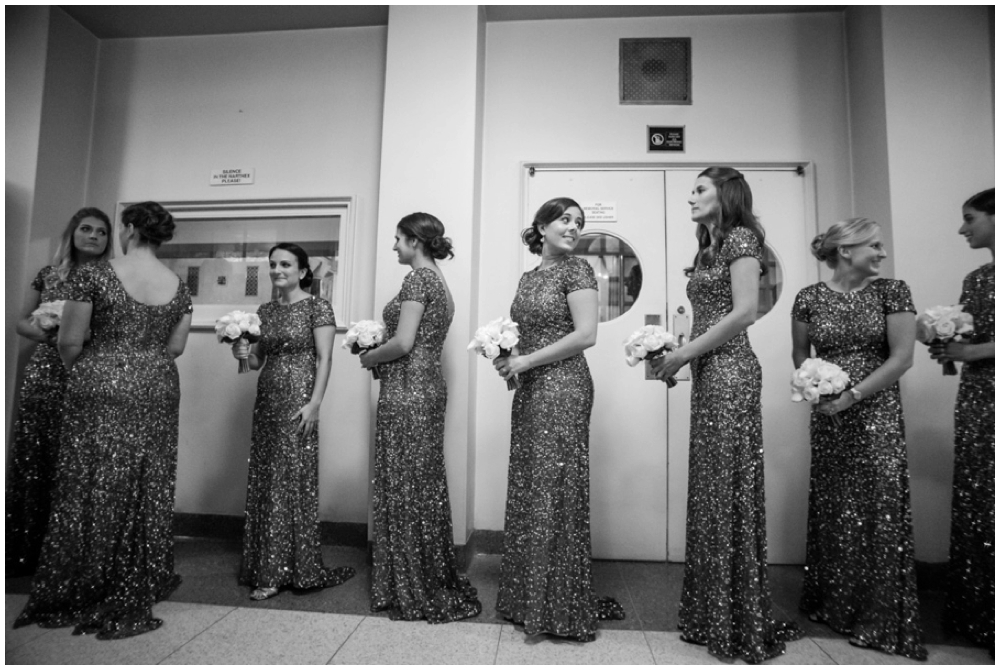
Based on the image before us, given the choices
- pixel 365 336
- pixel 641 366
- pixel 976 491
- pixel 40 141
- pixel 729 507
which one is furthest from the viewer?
pixel 40 141

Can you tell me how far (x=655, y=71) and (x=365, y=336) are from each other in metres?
2.65

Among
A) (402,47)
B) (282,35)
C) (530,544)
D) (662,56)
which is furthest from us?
(282,35)

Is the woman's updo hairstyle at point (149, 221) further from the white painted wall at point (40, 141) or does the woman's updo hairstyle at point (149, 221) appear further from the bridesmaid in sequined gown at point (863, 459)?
the bridesmaid in sequined gown at point (863, 459)

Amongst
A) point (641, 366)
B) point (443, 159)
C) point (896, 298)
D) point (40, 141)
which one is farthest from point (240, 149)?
point (896, 298)

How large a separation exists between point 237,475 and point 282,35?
3139 mm

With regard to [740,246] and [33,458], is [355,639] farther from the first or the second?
[740,246]

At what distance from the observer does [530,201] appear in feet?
11.2

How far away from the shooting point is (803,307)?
235cm

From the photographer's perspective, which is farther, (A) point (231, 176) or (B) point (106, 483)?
(A) point (231, 176)

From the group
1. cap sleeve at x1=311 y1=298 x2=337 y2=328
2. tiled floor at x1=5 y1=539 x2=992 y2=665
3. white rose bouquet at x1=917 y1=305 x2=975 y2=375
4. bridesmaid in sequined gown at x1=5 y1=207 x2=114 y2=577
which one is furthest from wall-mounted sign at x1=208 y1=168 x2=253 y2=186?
white rose bouquet at x1=917 y1=305 x2=975 y2=375

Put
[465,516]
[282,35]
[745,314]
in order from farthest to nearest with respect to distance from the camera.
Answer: [282,35] → [465,516] → [745,314]

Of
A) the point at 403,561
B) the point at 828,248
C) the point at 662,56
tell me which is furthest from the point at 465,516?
the point at 662,56

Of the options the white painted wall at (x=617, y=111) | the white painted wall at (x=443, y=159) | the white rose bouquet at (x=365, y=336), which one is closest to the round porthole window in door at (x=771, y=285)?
the white painted wall at (x=617, y=111)

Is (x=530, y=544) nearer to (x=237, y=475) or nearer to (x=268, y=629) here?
(x=268, y=629)
